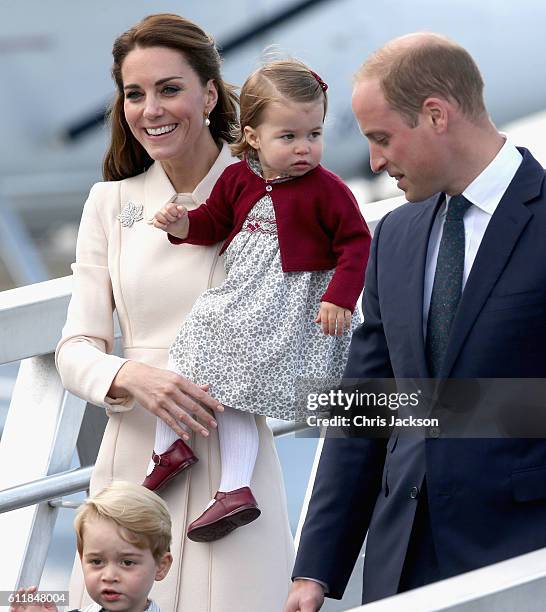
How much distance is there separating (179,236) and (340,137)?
8535 mm

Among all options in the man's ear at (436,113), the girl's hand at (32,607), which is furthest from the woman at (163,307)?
the man's ear at (436,113)

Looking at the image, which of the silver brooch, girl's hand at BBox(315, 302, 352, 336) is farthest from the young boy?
the silver brooch

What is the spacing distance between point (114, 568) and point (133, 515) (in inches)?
3.1

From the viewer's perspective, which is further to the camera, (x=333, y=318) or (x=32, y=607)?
(x=333, y=318)

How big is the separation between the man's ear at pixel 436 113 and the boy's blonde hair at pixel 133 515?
0.68 meters

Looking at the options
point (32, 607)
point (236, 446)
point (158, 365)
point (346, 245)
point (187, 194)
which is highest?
point (187, 194)

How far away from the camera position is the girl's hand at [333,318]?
2.04 m

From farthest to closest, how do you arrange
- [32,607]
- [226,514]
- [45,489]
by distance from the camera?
[45,489]
[226,514]
[32,607]

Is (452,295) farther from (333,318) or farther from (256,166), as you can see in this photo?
(256,166)

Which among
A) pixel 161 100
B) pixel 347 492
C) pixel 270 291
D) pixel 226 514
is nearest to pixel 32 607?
pixel 226 514

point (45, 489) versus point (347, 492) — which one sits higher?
point (45, 489)

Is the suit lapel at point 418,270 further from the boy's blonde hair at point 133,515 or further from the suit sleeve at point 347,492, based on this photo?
the boy's blonde hair at point 133,515

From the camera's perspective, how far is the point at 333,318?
2.05 m

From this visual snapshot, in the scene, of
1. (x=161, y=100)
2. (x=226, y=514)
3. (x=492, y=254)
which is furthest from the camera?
(x=161, y=100)
